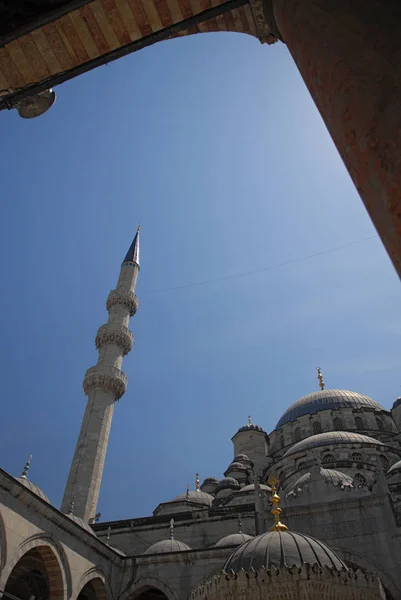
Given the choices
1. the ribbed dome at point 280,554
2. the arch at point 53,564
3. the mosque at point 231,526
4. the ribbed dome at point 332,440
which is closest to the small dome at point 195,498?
the mosque at point 231,526

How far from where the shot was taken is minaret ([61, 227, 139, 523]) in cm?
1933

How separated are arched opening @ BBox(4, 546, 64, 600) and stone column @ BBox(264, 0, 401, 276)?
12130 millimetres

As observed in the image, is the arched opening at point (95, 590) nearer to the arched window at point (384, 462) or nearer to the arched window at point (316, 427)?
the arched window at point (384, 462)

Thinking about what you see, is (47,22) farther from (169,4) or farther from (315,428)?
(315,428)

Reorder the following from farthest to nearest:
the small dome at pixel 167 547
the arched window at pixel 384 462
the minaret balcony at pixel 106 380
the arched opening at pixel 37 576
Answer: the minaret balcony at pixel 106 380
the arched window at pixel 384 462
the small dome at pixel 167 547
the arched opening at pixel 37 576

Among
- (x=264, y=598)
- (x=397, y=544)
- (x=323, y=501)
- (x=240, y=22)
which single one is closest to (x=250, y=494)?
(x=323, y=501)

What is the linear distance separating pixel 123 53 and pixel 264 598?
17.9 feet

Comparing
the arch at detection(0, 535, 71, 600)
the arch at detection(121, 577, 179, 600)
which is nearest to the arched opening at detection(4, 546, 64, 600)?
the arch at detection(0, 535, 71, 600)

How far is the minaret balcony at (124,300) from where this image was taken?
2670 cm

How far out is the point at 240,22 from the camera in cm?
352

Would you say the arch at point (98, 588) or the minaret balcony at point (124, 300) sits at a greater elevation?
the minaret balcony at point (124, 300)

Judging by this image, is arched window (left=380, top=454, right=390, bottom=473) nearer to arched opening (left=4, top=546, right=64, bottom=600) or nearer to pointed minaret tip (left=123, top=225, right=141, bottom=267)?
arched opening (left=4, top=546, right=64, bottom=600)

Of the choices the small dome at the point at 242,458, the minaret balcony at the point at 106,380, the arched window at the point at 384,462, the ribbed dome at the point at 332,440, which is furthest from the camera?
the small dome at the point at 242,458

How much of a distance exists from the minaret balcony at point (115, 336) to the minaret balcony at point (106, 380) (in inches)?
69.8
